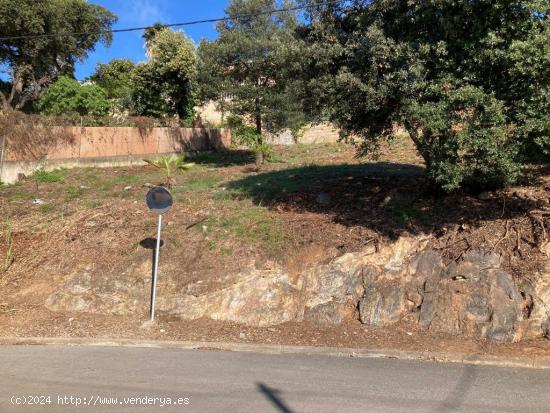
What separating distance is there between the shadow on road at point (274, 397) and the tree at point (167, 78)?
19075 millimetres

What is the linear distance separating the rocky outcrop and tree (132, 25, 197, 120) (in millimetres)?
15130

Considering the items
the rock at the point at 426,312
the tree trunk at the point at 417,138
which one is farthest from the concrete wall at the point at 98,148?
the rock at the point at 426,312

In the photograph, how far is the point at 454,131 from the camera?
819 centimetres

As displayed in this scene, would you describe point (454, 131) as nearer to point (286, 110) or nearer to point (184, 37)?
point (286, 110)

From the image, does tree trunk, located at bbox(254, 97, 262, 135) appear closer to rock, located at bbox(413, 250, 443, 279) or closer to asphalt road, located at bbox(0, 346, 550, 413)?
rock, located at bbox(413, 250, 443, 279)

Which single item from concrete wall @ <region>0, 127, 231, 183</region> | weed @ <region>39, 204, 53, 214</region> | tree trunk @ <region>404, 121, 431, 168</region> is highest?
concrete wall @ <region>0, 127, 231, 183</region>

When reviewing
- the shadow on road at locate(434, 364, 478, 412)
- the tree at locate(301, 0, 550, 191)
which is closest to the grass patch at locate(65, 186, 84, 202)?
the tree at locate(301, 0, 550, 191)

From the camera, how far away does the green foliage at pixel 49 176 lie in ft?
55.5

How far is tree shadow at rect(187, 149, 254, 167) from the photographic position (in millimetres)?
22300

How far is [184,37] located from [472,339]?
2006 cm

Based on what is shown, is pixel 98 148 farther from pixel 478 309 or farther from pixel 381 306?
pixel 478 309

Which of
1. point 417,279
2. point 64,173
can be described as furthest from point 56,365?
point 64,173

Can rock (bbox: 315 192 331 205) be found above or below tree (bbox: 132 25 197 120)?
below

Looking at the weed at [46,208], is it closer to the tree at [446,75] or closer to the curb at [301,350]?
the curb at [301,350]
